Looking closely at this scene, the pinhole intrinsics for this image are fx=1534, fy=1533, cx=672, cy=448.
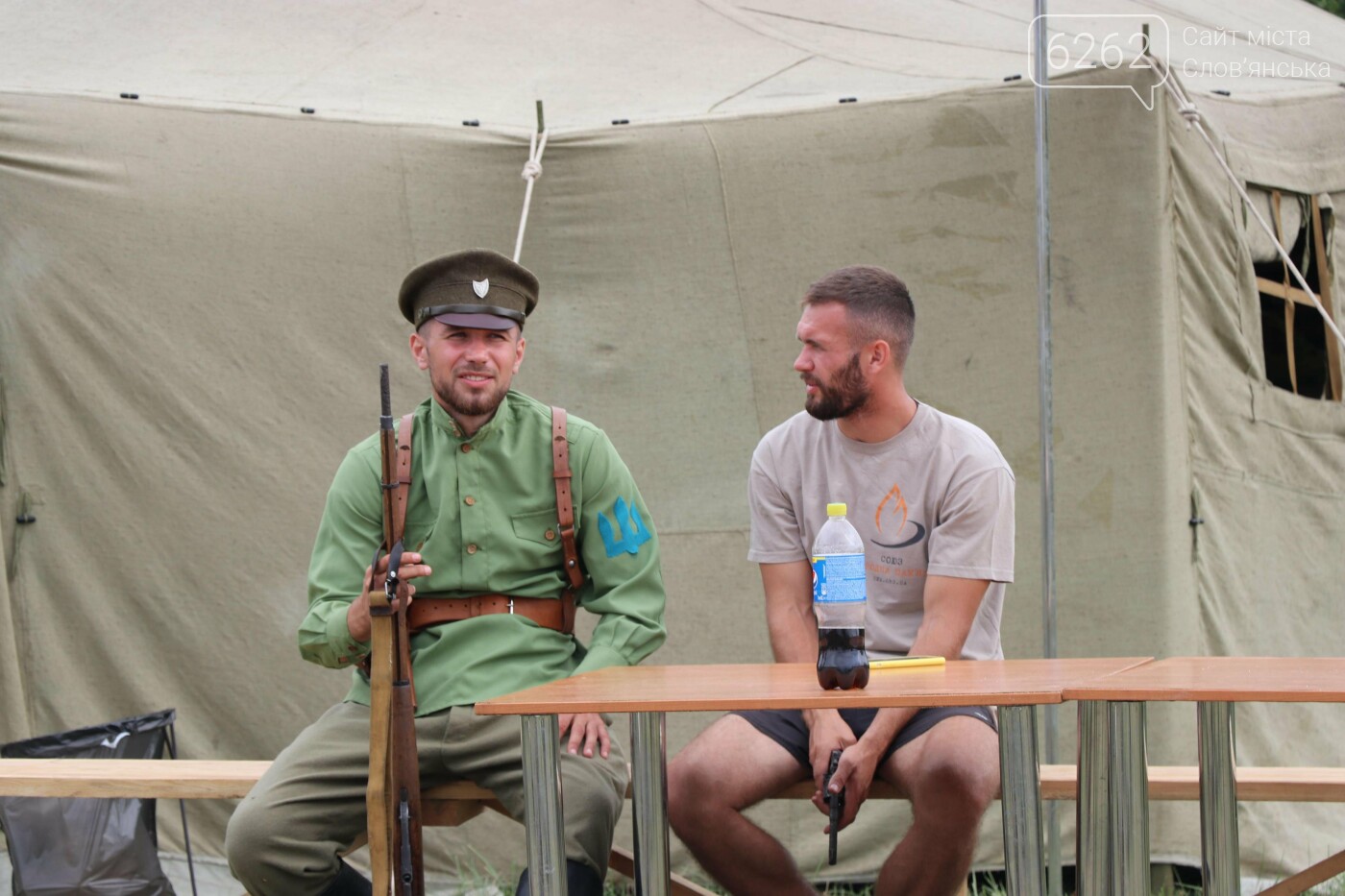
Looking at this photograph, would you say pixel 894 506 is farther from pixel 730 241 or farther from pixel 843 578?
pixel 730 241

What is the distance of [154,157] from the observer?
15.5ft

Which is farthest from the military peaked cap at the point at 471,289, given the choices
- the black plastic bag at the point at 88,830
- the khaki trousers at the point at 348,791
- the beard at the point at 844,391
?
the black plastic bag at the point at 88,830

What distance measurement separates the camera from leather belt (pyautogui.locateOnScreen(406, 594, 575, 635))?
3.28m

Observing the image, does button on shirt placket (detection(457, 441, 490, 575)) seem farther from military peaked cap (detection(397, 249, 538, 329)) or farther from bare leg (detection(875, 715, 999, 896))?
bare leg (detection(875, 715, 999, 896))

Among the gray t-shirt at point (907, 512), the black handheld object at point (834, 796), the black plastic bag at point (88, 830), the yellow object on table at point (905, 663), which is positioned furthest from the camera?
the black plastic bag at point (88, 830)

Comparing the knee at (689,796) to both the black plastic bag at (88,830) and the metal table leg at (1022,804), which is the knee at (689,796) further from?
the black plastic bag at (88,830)

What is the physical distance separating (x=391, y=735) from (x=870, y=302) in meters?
1.39

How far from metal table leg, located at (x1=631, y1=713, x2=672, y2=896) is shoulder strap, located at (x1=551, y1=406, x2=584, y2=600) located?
763mm

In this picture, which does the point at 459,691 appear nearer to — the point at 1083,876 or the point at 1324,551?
the point at 1083,876

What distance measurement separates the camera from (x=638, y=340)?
15.6ft

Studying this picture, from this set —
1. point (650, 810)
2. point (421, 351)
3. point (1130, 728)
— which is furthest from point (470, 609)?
point (1130, 728)

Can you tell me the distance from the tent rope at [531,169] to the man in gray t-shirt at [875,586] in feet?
4.74

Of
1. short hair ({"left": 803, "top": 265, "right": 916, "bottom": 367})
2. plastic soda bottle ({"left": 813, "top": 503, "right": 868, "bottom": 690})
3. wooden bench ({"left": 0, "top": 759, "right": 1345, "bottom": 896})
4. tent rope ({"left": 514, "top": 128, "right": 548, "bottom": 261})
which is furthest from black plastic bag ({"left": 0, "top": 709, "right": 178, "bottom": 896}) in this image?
plastic soda bottle ({"left": 813, "top": 503, "right": 868, "bottom": 690})

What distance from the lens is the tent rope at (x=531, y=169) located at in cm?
463
